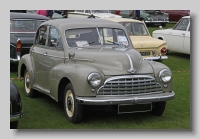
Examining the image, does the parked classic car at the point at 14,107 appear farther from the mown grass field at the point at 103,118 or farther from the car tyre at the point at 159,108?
the car tyre at the point at 159,108

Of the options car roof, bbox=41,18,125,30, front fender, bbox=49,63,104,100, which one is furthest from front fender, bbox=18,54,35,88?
front fender, bbox=49,63,104,100

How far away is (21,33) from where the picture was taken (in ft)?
37.9

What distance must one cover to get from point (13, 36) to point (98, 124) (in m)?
5.57

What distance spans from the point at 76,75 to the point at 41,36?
91.3 inches

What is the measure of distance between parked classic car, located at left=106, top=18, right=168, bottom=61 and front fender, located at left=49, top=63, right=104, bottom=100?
15.3 feet

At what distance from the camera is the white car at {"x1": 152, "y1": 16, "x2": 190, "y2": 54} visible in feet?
45.7

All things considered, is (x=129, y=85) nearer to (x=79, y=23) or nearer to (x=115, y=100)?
(x=115, y=100)

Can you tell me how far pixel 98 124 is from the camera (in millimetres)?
6617

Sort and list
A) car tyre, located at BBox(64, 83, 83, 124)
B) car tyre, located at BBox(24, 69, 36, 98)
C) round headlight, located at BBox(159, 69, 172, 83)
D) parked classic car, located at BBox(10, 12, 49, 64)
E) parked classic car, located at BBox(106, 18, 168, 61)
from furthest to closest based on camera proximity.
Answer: parked classic car, located at BBox(106, 18, 168, 61), parked classic car, located at BBox(10, 12, 49, 64), car tyre, located at BBox(24, 69, 36, 98), round headlight, located at BBox(159, 69, 172, 83), car tyre, located at BBox(64, 83, 83, 124)

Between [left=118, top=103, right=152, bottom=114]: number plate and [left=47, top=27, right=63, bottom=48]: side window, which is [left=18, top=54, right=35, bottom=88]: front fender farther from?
[left=118, top=103, right=152, bottom=114]: number plate

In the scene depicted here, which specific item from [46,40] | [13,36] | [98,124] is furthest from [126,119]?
[13,36]

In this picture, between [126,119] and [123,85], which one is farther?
[126,119]

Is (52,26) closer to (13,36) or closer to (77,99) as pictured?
(77,99)

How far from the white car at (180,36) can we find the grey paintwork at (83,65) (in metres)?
6.49
